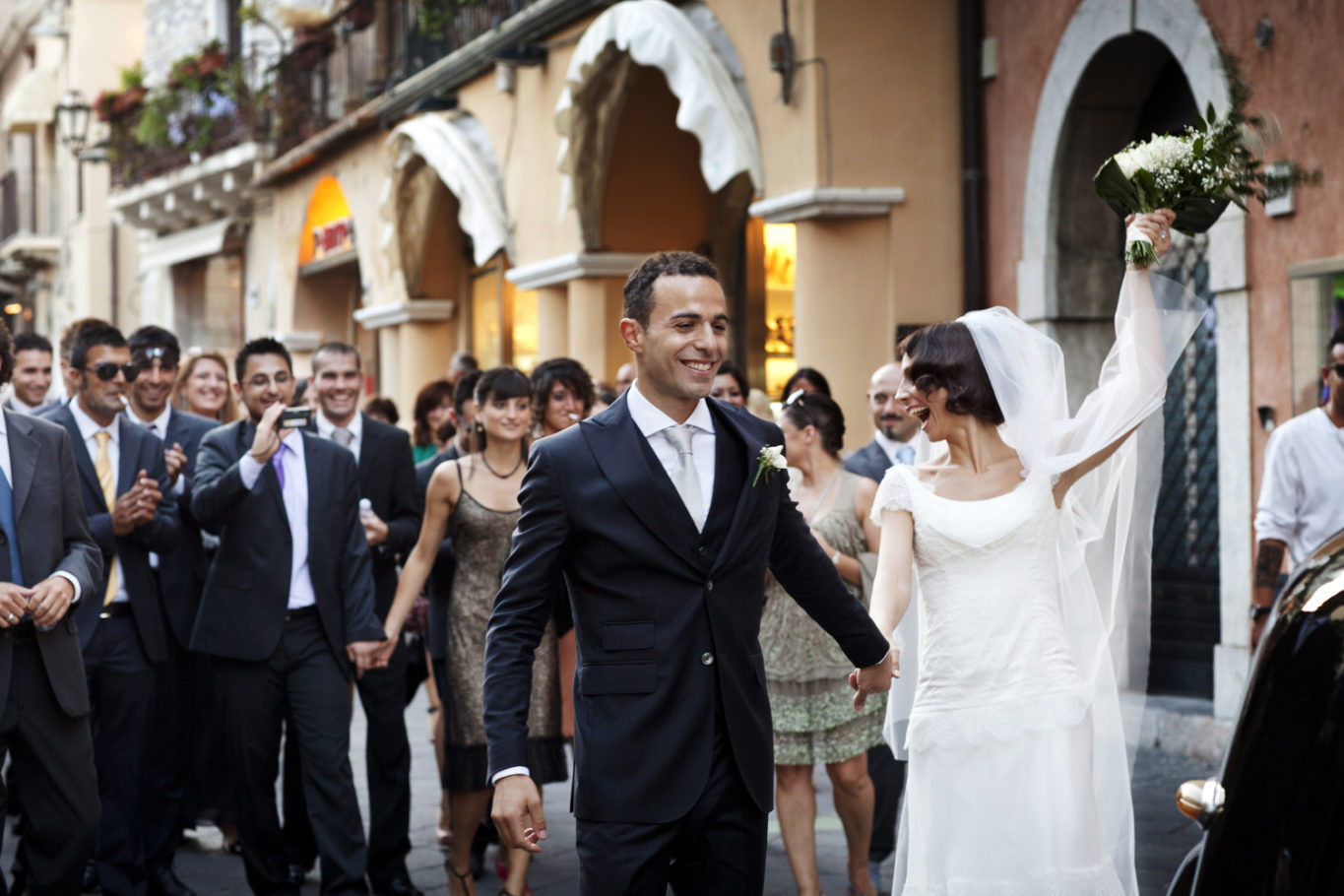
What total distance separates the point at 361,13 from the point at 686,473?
17.4 metres

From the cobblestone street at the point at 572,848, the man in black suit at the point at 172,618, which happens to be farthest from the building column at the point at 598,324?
the man in black suit at the point at 172,618

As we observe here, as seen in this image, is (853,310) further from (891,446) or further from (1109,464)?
(1109,464)

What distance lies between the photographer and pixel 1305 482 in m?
7.53

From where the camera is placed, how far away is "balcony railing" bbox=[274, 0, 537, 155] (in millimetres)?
17375

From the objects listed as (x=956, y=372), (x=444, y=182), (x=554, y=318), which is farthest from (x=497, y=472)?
(x=444, y=182)

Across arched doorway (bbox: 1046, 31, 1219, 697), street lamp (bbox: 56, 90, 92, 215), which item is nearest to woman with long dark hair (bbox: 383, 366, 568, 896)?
arched doorway (bbox: 1046, 31, 1219, 697)

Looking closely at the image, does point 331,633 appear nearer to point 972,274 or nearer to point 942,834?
point 942,834

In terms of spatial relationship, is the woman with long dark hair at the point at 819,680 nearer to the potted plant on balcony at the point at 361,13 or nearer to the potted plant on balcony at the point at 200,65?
the potted plant on balcony at the point at 361,13

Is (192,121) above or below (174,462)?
above

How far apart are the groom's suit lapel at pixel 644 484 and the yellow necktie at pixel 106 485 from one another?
3.61 meters

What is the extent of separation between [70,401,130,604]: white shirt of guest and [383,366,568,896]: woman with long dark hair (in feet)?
3.75

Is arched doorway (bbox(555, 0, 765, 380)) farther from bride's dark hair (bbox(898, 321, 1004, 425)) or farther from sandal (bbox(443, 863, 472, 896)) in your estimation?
bride's dark hair (bbox(898, 321, 1004, 425))

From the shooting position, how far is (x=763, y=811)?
397cm

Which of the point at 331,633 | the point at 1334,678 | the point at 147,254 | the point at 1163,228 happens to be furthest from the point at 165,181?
the point at 1334,678
